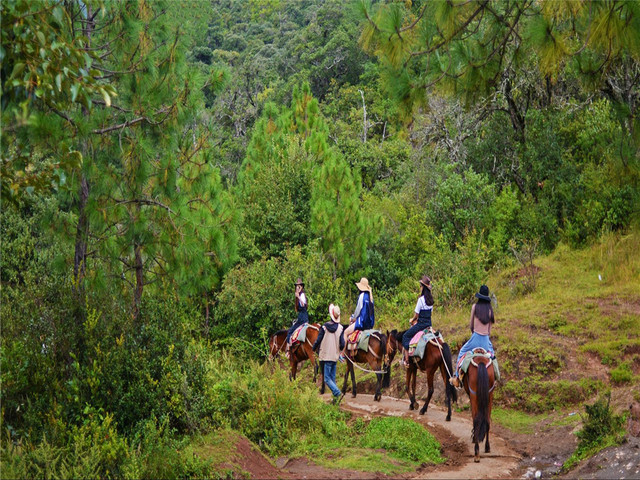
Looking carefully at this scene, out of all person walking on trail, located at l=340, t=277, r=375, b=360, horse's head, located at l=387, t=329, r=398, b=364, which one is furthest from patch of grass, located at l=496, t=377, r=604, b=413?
person walking on trail, located at l=340, t=277, r=375, b=360

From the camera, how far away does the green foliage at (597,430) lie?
984 cm

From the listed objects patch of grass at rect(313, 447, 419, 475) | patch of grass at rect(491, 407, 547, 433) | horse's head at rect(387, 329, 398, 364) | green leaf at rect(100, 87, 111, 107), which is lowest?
patch of grass at rect(491, 407, 547, 433)

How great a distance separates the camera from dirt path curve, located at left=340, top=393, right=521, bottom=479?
32.3 ft

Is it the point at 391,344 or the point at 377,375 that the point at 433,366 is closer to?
the point at 377,375

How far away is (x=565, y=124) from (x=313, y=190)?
978 centimetres

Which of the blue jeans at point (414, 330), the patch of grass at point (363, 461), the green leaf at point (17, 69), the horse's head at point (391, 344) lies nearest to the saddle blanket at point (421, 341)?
the blue jeans at point (414, 330)

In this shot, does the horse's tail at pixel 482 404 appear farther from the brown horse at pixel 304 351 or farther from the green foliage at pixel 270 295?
the green foliage at pixel 270 295

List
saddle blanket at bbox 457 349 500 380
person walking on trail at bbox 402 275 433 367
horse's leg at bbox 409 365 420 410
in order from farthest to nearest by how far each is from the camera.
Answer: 1. horse's leg at bbox 409 365 420 410
2. person walking on trail at bbox 402 275 433 367
3. saddle blanket at bbox 457 349 500 380

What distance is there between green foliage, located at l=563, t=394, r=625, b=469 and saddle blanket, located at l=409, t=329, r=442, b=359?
3.40 metres

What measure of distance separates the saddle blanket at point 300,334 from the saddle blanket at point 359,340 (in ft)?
4.88

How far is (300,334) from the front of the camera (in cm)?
1600

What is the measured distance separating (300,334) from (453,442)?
543 centimetres

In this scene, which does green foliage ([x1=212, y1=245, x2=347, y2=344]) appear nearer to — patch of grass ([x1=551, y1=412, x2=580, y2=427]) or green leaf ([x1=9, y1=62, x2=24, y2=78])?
patch of grass ([x1=551, y1=412, x2=580, y2=427])

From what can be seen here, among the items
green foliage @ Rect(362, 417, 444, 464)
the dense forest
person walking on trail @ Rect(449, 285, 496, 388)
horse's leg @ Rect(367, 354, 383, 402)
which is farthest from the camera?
horse's leg @ Rect(367, 354, 383, 402)
